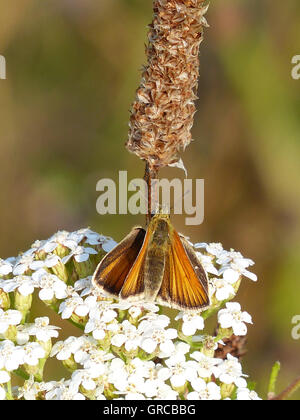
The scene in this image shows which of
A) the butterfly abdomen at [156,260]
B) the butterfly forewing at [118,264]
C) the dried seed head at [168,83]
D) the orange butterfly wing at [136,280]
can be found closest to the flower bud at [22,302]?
the butterfly forewing at [118,264]

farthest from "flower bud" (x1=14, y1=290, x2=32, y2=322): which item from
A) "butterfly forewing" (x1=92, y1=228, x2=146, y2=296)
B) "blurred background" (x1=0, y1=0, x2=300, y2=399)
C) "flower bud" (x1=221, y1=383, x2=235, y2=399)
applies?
"blurred background" (x1=0, y1=0, x2=300, y2=399)

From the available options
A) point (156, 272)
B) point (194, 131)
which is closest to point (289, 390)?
point (156, 272)

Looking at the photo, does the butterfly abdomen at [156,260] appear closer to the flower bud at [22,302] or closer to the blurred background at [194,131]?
the flower bud at [22,302]

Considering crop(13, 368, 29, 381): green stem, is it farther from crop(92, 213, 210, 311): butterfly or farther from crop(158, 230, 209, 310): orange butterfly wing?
crop(158, 230, 209, 310): orange butterfly wing

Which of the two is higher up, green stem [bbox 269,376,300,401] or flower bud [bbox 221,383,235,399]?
green stem [bbox 269,376,300,401]
